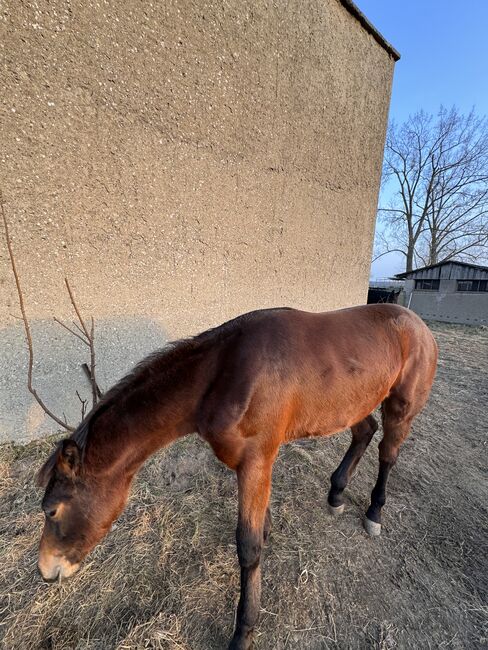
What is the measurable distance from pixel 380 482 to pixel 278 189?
337 centimetres

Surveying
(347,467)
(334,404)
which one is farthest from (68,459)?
(347,467)

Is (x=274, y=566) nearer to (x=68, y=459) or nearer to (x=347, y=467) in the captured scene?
(x=347, y=467)

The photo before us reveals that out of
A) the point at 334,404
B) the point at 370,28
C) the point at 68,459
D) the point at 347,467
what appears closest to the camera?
the point at 68,459

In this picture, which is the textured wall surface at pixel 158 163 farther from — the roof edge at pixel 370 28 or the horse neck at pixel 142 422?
the horse neck at pixel 142 422

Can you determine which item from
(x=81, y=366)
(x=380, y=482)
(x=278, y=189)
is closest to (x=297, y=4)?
(x=278, y=189)

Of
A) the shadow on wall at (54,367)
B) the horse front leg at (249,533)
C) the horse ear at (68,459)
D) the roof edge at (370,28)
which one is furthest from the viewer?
the roof edge at (370,28)

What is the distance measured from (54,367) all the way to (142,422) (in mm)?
1762

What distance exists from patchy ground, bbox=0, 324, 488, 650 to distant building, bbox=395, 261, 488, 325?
9445mm

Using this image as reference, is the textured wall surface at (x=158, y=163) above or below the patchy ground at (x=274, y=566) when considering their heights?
above

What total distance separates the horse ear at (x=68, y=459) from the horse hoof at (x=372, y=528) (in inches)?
72.1

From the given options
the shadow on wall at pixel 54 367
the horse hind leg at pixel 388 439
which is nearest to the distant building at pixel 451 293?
the horse hind leg at pixel 388 439

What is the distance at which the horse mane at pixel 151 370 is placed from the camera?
119 centimetres

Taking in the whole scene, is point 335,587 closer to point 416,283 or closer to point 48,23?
point 48,23

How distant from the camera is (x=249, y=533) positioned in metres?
1.34
